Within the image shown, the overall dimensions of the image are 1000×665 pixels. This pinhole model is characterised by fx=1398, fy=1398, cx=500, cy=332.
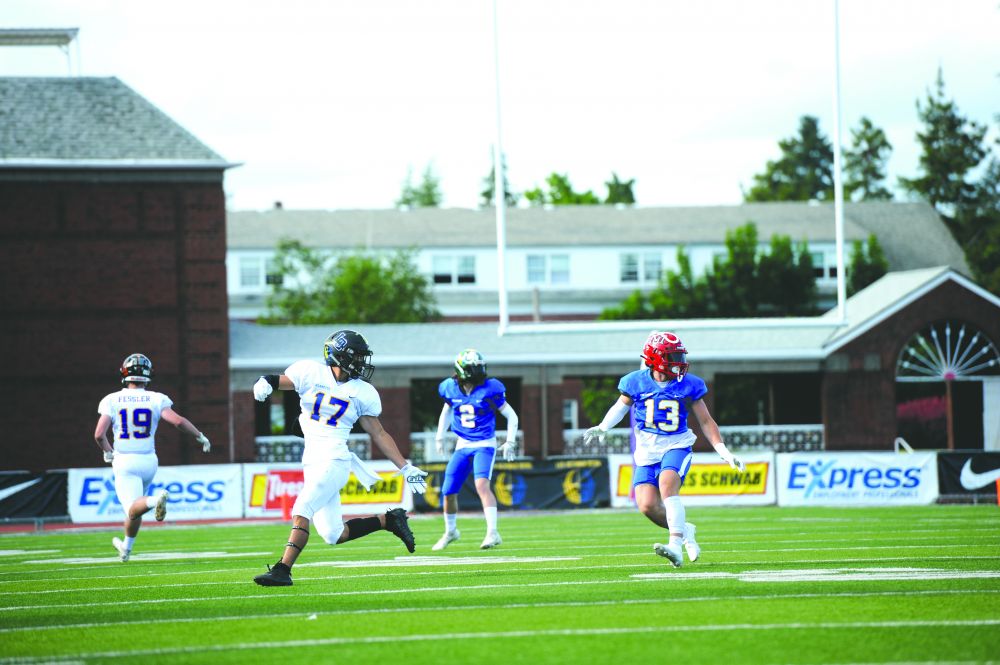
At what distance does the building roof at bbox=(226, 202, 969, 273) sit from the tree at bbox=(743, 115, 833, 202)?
3392 centimetres

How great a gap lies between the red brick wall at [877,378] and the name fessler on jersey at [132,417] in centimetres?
2754

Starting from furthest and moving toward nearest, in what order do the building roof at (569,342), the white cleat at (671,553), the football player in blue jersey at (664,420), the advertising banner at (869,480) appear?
the building roof at (569,342)
the advertising banner at (869,480)
the football player in blue jersey at (664,420)
the white cleat at (671,553)

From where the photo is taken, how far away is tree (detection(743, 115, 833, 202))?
325 feet

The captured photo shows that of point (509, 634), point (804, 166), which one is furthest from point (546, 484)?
point (804, 166)

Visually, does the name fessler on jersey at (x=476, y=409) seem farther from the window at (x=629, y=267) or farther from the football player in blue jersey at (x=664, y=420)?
the window at (x=629, y=267)

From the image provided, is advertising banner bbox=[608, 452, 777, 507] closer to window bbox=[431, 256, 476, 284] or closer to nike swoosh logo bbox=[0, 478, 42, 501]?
nike swoosh logo bbox=[0, 478, 42, 501]

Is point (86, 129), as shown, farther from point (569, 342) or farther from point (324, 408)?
point (324, 408)

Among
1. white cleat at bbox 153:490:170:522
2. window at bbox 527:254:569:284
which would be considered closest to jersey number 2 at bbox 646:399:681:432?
white cleat at bbox 153:490:170:522

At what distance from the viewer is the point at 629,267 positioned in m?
59.7

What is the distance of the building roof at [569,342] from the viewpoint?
126 feet

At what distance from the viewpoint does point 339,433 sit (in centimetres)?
1077

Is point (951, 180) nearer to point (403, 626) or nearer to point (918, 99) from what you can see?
point (918, 99)

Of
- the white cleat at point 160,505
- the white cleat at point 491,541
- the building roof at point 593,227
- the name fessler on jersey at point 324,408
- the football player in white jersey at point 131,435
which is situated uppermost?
the building roof at point 593,227

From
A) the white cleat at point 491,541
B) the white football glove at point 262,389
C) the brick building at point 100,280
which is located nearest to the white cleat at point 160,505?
the white cleat at point 491,541
